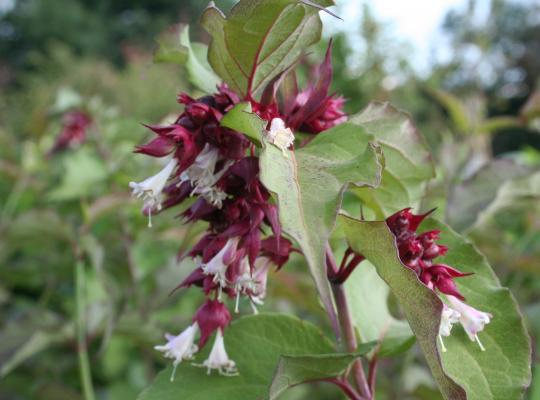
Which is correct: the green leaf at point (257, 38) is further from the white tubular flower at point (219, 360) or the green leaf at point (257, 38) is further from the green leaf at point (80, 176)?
the green leaf at point (80, 176)

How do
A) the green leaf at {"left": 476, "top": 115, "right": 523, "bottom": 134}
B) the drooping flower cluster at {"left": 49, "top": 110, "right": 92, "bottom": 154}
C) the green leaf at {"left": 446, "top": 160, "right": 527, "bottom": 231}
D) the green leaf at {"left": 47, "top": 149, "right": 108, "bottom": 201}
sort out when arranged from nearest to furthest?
the green leaf at {"left": 446, "top": 160, "right": 527, "bottom": 231} → the green leaf at {"left": 476, "top": 115, "right": 523, "bottom": 134} → the green leaf at {"left": 47, "top": 149, "right": 108, "bottom": 201} → the drooping flower cluster at {"left": 49, "top": 110, "right": 92, "bottom": 154}

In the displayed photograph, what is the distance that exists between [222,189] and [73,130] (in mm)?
1647

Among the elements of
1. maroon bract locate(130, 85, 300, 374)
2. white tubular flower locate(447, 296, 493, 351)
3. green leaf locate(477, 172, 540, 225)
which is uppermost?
green leaf locate(477, 172, 540, 225)

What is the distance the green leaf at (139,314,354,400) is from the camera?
723mm

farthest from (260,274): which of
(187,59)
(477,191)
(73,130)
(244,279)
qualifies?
(73,130)

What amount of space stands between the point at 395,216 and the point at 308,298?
659 mm

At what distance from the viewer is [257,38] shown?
635 mm

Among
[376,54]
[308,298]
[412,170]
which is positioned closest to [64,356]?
[308,298]

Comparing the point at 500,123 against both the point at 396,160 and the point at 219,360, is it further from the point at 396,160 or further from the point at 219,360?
the point at 219,360

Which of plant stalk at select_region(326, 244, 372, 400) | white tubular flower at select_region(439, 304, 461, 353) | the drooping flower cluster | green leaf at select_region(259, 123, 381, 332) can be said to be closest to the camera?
green leaf at select_region(259, 123, 381, 332)

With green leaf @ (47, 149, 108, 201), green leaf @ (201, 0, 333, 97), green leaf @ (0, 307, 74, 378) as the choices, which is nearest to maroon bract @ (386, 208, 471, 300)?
green leaf @ (201, 0, 333, 97)

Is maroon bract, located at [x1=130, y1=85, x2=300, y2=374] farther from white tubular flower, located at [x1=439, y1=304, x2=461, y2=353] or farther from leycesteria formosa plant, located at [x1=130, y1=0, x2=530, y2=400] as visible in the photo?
white tubular flower, located at [x1=439, y1=304, x2=461, y2=353]

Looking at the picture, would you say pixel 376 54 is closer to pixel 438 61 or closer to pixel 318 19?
pixel 438 61

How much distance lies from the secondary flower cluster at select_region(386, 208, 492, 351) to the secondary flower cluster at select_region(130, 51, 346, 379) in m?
0.13
